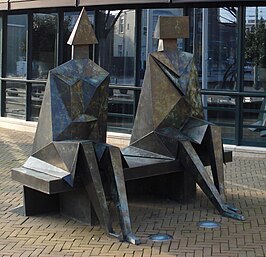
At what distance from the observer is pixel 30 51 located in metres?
14.7

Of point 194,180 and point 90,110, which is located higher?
point 90,110

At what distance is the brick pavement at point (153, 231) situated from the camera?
5.48 meters

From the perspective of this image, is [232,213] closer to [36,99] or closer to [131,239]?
[131,239]

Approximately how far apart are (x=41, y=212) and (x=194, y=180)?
2023 mm

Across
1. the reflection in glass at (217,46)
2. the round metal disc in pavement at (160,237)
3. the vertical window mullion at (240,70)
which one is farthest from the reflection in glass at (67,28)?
the round metal disc in pavement at (160,237)


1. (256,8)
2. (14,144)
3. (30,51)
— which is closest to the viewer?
(256,8)

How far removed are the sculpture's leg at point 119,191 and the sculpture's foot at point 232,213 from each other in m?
1.39

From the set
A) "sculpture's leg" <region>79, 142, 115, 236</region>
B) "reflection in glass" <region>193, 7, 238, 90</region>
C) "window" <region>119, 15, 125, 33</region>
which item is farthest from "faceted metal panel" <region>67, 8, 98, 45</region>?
"window" <region>119, 15, 125, 33</region>

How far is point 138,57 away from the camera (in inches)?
495

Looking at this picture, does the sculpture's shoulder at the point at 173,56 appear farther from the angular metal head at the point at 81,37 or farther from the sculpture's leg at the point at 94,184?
the sculpture's leg at the point at 94,184

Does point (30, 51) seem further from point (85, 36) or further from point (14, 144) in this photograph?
point (85, 36)

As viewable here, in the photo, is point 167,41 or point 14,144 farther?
point 14,144

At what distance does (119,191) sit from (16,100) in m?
9.79

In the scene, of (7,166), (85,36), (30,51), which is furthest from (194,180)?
(30,51)
